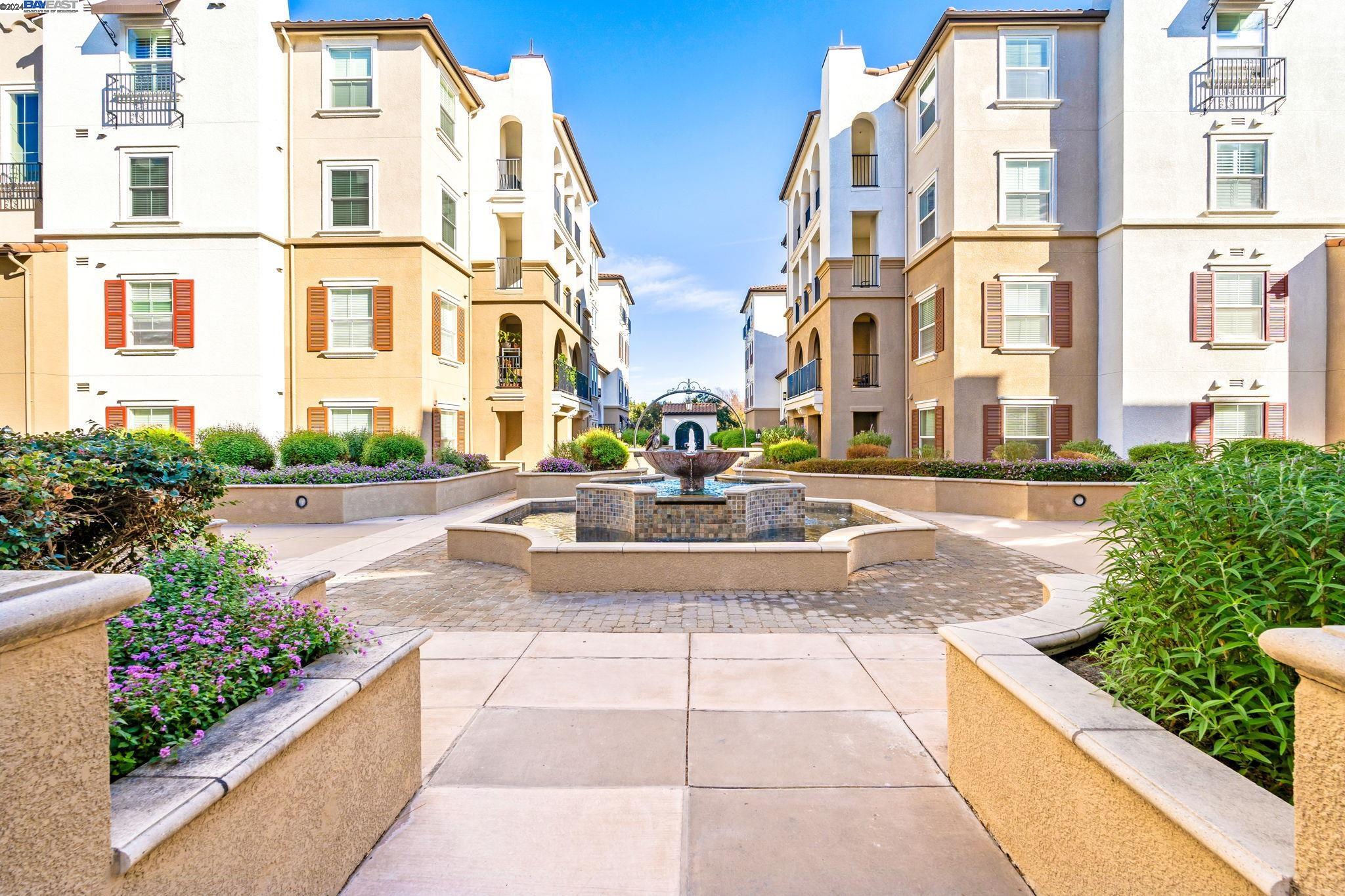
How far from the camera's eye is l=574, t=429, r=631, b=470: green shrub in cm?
1998

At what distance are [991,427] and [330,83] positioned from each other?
22.6 metres

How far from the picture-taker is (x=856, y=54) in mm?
22359

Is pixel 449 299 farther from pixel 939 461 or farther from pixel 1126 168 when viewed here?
pixel 1126 168

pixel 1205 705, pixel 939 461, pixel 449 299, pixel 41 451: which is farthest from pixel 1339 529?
pixel 449 299

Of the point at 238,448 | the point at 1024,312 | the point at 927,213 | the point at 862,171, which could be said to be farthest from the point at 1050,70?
the point at 238,448

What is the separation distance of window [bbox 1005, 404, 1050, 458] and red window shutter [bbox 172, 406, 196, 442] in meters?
23.7

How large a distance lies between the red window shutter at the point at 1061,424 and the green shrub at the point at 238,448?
2218 centimetres

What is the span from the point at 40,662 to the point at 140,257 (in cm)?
2243

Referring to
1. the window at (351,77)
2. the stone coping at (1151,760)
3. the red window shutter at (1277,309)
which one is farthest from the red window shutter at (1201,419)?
the window at (351,77)

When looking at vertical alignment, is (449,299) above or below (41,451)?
above

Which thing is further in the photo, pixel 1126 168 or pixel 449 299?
pixel 449 299

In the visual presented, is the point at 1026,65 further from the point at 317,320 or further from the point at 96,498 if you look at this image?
the point at 96,498

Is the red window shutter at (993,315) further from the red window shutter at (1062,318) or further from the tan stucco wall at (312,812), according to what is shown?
the tan stucco wall at (312,812)

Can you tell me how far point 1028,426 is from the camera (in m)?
17.6
